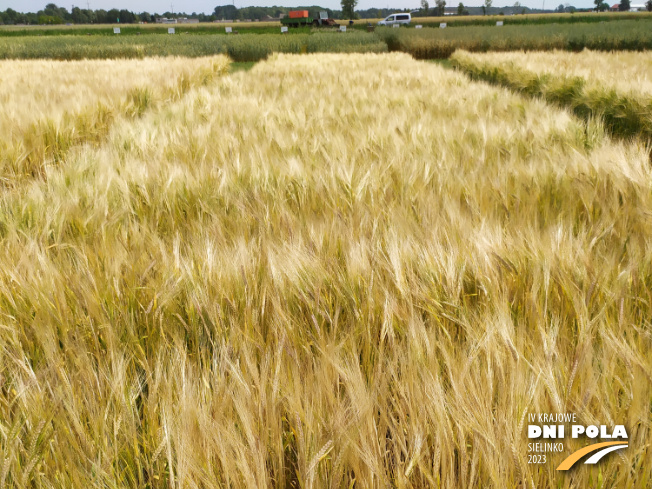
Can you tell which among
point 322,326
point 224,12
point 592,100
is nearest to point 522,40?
point 592,100

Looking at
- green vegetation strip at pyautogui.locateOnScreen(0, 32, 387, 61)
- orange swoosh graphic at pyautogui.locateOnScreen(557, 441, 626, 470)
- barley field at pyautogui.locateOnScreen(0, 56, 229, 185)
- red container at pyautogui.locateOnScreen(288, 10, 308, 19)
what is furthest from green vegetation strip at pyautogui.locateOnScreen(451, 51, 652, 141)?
red container at pyautogui.locateOnScreen(288, 10, 308, 19)

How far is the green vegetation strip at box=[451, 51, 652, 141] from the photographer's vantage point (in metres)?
3.36

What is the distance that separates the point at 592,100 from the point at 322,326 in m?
4.49

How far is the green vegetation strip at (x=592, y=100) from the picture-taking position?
3.36 meters

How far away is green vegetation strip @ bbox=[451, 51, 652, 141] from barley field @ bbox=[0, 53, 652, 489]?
6.77ft

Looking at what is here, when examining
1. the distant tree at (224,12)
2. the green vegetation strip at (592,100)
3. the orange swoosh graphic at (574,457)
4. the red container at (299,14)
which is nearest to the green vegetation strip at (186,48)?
the green vegetation strip at (592,100)

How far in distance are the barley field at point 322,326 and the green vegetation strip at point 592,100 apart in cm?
206

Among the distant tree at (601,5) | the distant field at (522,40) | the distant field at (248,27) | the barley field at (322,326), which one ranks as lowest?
the barley field at (322,326)

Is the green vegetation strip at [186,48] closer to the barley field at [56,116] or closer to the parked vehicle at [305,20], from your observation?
the barley field at [56,116]

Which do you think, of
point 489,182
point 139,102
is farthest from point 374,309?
point 139,102

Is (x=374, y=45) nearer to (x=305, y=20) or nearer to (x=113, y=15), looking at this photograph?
(x=305, y=20)

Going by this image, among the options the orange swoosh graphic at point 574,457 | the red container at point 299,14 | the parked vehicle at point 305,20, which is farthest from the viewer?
the red container at point 299,14

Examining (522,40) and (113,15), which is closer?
(522,40)

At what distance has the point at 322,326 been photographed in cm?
73
